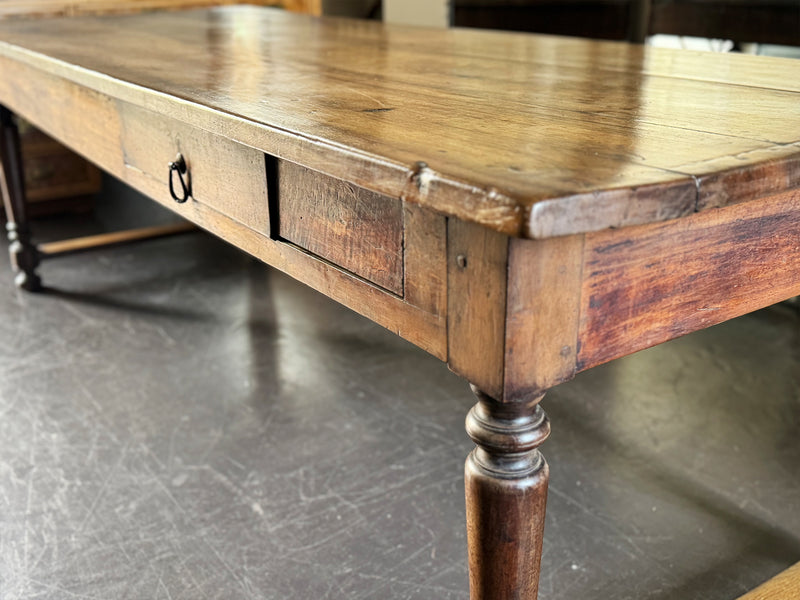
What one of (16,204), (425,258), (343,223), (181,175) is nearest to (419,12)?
(16,204)

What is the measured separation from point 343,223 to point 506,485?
0.29 metres

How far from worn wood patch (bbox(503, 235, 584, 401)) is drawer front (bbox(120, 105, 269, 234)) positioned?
397 mm

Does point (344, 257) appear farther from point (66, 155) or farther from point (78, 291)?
point (66, 155)

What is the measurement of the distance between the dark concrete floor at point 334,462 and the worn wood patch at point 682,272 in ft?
2.02

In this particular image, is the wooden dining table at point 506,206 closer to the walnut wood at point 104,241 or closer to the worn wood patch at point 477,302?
the worn wood patch at point 477,302

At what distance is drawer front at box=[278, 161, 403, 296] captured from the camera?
2.39ft

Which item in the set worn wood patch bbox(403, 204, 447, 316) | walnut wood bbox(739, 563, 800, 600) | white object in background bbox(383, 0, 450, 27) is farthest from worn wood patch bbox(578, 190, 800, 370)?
white object in background bbox(383, 0, 450, 27)

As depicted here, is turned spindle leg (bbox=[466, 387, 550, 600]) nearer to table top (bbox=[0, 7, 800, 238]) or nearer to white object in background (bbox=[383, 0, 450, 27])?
table top (bbox=[0, 7, 800, 238])

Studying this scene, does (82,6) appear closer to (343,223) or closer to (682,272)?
(343,223)

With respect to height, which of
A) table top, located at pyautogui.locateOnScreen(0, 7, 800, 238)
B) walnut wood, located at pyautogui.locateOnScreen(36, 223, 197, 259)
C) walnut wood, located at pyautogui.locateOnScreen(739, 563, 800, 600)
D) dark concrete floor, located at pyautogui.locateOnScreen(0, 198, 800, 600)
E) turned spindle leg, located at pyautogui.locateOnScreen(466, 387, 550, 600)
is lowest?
dark concrete floor, located at pyautogui.locateOnScreen(0, 198, 800, 600)

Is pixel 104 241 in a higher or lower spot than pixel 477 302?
lower

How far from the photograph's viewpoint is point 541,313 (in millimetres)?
613

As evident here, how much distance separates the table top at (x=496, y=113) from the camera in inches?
23.3

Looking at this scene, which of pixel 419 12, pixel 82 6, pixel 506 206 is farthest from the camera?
pixel 419 12
